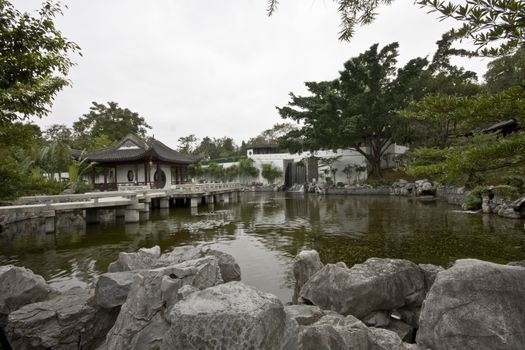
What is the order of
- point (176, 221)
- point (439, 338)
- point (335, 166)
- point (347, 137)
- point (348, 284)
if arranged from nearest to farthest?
point (439, 338) → point (348, 284) → point (176, 221) → point (347, 137) → point (335, 166)

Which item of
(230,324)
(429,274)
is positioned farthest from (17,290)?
(429,274)

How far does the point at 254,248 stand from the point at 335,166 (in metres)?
28.0

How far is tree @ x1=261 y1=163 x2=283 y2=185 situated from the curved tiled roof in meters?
14.1

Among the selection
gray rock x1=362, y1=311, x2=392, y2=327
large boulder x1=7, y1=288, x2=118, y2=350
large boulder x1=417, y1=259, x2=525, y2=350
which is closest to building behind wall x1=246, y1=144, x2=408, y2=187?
gray rock x1=362, y1=311, x2=392, y2=327

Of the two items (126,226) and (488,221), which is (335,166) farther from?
(126,226)

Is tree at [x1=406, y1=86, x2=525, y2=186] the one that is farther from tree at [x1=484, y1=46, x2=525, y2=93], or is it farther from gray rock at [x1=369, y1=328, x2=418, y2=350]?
tree at [x1=484, y1=46, x2=525, y2=93]

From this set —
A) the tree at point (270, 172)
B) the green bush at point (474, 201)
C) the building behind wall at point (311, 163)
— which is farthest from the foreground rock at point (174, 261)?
the tree at point (270, 172)

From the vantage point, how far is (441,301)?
3049 mm

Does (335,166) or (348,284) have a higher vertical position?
(335,166)

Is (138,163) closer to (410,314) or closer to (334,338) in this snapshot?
(410,314)

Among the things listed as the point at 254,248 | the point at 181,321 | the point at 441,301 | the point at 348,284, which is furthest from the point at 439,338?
the point at 254,248

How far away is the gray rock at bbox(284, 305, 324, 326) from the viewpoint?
3369mm

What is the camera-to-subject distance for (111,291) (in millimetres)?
3883

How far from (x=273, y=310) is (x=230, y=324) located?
383 mm
